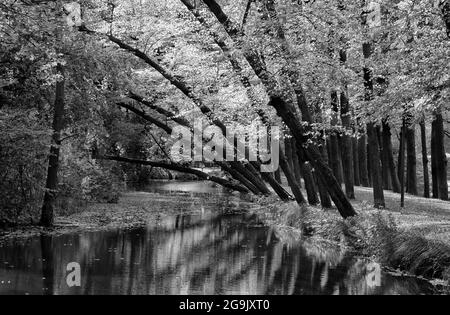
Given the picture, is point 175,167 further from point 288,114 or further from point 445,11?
point 445,11

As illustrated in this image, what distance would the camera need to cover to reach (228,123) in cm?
2692

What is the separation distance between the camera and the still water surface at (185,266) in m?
11.7

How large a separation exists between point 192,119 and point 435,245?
62.4 ft

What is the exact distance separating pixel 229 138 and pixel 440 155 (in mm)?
9356

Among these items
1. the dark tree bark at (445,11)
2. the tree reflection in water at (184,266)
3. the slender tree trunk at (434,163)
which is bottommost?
the tree reflection in water at (184,266)

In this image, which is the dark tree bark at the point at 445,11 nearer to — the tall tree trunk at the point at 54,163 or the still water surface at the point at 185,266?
the still water surface at the point at 185,266

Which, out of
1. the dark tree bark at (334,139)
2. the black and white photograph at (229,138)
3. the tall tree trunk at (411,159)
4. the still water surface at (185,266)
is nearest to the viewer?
the still water surface at (185,266)

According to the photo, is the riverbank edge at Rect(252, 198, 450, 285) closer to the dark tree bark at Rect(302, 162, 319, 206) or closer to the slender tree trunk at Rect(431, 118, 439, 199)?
the dark tree bark at Rect(302, 162, 319, 206)

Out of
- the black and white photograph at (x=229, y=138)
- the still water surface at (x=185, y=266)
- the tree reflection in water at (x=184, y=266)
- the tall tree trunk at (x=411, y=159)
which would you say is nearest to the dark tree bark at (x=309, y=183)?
the black and white photograph at (x=229, y=138)

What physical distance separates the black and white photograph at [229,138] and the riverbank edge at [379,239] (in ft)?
0.18

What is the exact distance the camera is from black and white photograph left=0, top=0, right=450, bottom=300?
12.8 meters
